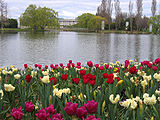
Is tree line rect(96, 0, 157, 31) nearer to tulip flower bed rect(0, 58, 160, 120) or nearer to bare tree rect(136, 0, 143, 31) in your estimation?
bare tree rect(136, 0, 143, 31)

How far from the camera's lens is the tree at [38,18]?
182ft

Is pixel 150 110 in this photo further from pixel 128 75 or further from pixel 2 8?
pixel 2 8

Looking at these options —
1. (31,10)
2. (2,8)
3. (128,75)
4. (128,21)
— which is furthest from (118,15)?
(128,75)

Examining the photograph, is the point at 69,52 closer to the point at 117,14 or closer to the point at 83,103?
the point at 83,103

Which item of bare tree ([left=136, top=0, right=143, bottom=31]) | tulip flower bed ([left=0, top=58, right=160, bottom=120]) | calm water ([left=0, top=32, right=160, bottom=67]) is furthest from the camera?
bare tree ([left=136, top=0, right=143, bottom=31])

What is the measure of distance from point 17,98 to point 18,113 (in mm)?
1477

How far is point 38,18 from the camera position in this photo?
55.4 meters

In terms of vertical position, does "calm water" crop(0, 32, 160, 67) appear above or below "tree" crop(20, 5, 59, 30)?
below

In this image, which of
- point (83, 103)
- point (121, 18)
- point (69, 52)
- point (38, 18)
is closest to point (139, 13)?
point (121, 18)

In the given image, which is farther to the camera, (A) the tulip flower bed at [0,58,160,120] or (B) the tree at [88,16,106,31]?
(B) the tree at [88,16,106,31]

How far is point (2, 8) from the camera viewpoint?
52.7 metres

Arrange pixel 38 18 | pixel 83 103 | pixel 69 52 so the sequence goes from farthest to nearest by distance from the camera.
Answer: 1. pixel 38 18
2. pixel 69 52
3. pixel 83 103

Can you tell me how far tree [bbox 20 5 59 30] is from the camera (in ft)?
182

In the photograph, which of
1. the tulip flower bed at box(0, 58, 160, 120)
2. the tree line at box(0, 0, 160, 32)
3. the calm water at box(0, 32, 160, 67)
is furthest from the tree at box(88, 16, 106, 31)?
the tulip flower bed at box(0, 58, 160, 120)
